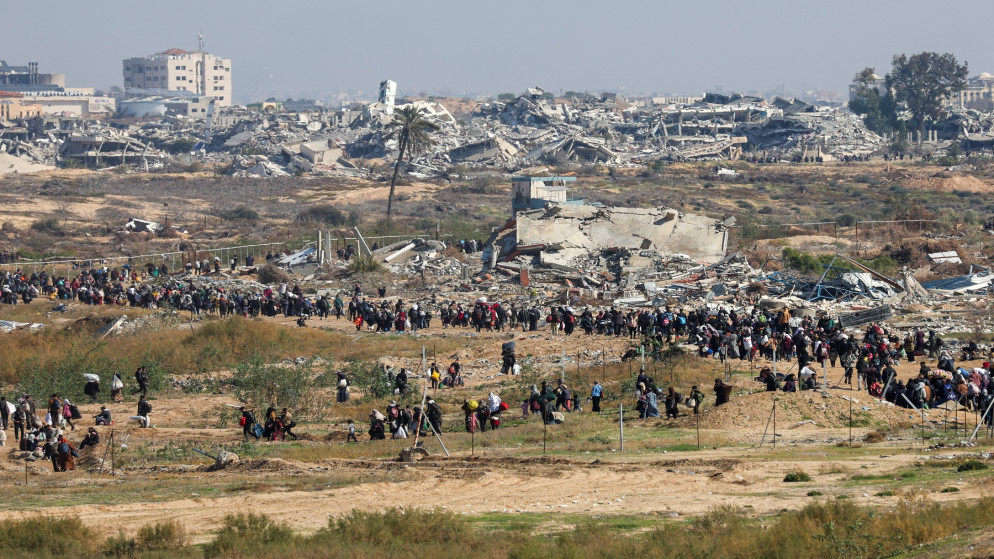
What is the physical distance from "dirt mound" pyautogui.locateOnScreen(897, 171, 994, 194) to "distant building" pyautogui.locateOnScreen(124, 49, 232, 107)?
131559 mm

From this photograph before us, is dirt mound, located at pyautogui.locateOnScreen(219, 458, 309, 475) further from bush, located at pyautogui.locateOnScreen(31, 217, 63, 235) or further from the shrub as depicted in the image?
bush, located at pyautogui.locateOnScreen(31, 217, 63, 235)

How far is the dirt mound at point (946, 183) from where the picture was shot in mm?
75312

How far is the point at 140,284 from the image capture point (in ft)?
133

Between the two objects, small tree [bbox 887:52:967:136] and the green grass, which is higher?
small tree [bbox 887:52:967:136]

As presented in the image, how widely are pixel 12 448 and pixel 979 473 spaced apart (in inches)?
623

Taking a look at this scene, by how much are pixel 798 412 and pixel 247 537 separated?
11.6m

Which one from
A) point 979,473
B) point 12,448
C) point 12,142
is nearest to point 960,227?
point 979,473

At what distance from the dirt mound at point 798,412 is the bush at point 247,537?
9681 mm

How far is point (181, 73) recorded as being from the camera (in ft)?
623

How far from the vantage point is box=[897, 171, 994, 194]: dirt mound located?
75.3 metres

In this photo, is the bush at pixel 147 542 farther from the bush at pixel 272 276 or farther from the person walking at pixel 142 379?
the bush at pixel 272 276

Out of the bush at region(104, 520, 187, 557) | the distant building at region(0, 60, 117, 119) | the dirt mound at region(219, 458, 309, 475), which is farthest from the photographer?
the distant building at region(0, 60, 117, 119)

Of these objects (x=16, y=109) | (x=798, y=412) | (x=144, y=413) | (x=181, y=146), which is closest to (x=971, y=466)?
(x=798, y=412)

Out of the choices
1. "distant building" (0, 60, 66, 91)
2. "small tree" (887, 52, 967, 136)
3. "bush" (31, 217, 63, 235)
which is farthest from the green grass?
"distant building" (0, 60, 66, 91)
